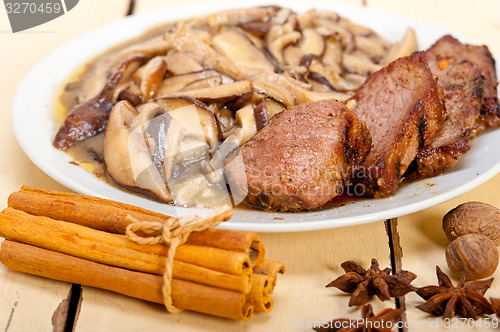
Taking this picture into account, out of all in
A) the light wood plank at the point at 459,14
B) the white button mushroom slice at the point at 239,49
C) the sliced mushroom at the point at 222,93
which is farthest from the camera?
the light wood plank at the point at 459,14

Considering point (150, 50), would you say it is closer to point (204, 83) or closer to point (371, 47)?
point (204, 83)

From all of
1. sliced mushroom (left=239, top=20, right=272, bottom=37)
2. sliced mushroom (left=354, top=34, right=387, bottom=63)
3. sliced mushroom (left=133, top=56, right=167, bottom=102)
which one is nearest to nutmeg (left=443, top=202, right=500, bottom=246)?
sliced mushroom (left=354, top=34, right=387, bottom=63)

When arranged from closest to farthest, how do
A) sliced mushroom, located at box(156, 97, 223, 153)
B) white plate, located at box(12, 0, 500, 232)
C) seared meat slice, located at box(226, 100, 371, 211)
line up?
1. white plate, located at box(12, 0, 500, 232)
2. seared meat slice, located at box(226, 100, 371, 211)
3. sliced mushroom, located at box(156, 97, 223, 153)

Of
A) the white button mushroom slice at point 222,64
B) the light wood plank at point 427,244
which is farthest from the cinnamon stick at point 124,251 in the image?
the white button mushroom slice at point 222,64

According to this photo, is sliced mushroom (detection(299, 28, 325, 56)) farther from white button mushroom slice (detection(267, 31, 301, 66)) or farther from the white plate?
the white plate

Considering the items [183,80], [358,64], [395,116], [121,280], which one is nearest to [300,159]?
[395,116]

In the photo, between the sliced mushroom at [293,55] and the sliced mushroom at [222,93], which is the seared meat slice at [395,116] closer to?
the sliced mushroom at [222,93]
